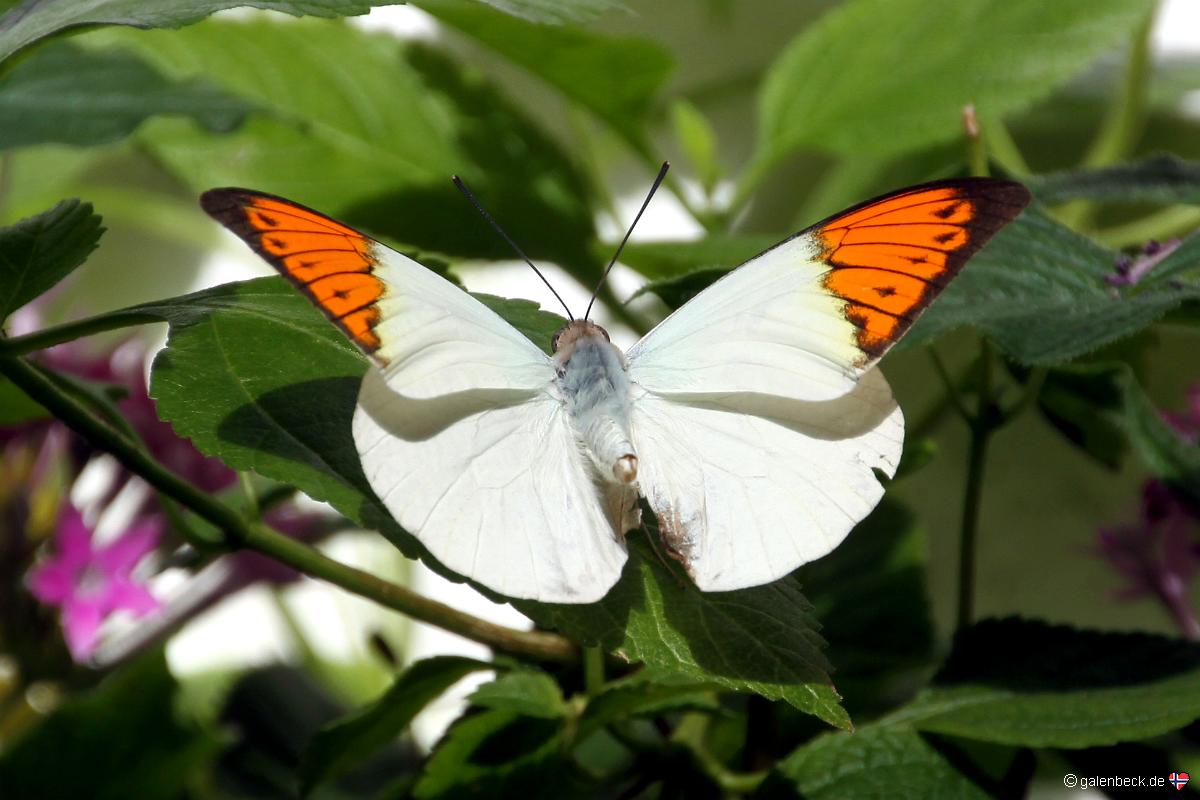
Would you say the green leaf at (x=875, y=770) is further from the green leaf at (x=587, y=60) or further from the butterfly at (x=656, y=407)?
the green leaf at (x=587, y=60)

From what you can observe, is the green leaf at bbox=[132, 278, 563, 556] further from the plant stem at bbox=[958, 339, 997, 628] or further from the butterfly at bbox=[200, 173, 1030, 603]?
the plant stem at bbox=[958, 339, 997, 628]

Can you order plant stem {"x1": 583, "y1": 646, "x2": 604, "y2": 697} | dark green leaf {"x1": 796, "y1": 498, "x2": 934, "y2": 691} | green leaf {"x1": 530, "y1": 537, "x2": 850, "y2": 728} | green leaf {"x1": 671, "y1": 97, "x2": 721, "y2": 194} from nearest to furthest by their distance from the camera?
green leaf {"x1": 530, "y1": 537, "x2": 850, "y2": 728} < plant stem {"x1": 583, "y1": 646, "x2": 604, "y2": 697} < dark green leaf {"x1": 796, "y1": 498, "x2": 934, "y2": 691} < green leaf {"x1": 671, "y1": 97, "x2": 721, "y2": 194}

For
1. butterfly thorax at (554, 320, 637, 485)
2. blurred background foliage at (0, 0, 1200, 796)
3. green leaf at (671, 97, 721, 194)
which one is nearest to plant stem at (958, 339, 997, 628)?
blurred background foliage at (0, 0, 1200, 796)

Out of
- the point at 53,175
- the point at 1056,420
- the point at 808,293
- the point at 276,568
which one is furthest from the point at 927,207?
the point at 53,175

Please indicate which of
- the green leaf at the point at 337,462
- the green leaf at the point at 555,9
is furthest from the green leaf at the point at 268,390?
the green leaf at the point at 555,9

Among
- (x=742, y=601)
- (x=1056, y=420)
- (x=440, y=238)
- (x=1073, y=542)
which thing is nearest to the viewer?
(x=742, y=601)

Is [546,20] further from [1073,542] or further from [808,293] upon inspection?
[1073,542]
